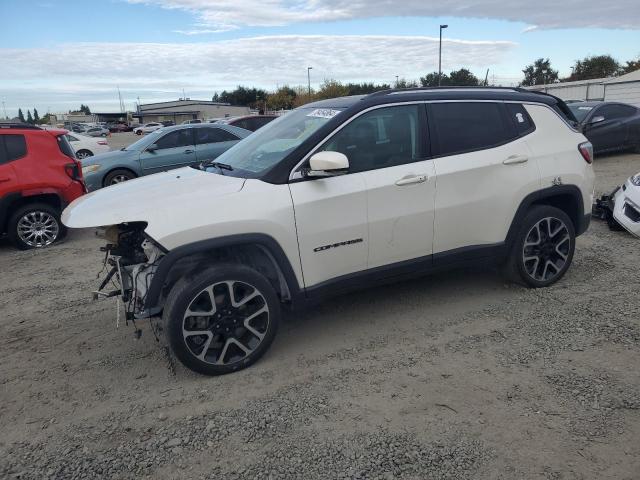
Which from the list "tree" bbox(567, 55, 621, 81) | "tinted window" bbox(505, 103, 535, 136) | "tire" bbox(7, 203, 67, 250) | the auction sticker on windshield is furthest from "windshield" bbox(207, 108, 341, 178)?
"tree" bbox(567, 55, 621, 81)

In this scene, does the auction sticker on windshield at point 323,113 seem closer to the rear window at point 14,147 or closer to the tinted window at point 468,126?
the tinted window at point 468,126

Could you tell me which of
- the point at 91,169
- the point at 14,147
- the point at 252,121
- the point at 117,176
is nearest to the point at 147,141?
the point at 117,176

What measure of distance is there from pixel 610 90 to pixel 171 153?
26036 millimetres

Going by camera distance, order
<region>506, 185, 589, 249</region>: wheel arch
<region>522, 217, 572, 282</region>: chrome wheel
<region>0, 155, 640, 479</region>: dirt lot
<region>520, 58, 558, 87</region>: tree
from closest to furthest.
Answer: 1. <region>0, 155, 640, 479</region>: dirt lot
2. <region>506, 185, 589, 249</region>: wheel arch
3. <region>522, 217, 572, 282</region>: chrome wheel
4. <region>520, 58, 558, 87</region>: tree

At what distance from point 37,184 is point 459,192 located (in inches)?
239

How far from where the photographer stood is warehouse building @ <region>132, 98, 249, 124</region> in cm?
8738

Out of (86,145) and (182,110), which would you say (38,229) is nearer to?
(86,145)

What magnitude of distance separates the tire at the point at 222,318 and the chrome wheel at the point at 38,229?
511 cm

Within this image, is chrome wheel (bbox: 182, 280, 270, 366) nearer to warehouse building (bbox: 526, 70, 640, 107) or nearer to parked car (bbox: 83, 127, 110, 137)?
warehouse building (bbox: 526, 70, 640, 107)

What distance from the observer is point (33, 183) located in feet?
23.6

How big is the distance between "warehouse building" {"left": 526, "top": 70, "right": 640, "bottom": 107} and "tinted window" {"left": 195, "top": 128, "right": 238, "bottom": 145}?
1481 centimetres

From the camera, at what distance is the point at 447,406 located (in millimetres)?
3098

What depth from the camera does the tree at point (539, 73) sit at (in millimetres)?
75062

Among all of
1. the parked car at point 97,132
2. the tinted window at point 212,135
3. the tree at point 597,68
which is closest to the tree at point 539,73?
the tree at point 597,68
